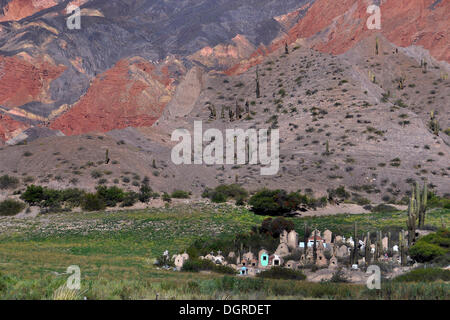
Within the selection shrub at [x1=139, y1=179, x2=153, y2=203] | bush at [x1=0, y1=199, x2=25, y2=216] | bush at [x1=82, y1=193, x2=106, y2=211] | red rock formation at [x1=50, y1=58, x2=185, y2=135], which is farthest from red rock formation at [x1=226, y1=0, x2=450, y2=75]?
bush at [x1=0, y1=199, x2=25, y2=216]

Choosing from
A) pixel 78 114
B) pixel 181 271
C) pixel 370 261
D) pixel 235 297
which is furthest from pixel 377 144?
pixel 78 114

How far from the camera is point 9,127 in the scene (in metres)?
178

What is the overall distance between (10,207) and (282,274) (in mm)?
39365

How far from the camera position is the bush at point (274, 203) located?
5350cm

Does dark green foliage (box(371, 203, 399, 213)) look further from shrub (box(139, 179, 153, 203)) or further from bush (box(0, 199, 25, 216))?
bush (box(0, 199, 25, 216))

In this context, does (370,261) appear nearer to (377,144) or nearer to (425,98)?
(377,144)

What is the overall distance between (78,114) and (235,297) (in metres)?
171

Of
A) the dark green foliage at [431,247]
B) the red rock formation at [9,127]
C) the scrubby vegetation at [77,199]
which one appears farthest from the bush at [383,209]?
the red rock formation at [9,127]

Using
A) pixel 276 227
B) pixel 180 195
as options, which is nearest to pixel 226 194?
pixel 180 195

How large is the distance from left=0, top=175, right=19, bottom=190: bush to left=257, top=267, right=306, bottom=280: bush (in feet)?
157

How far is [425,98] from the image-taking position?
106m

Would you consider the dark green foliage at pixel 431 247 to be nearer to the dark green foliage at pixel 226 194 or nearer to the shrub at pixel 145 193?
the dark green foliage at pixel 226 194

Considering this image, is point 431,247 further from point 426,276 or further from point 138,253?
point 138,253

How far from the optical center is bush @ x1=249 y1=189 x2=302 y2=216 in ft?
176
